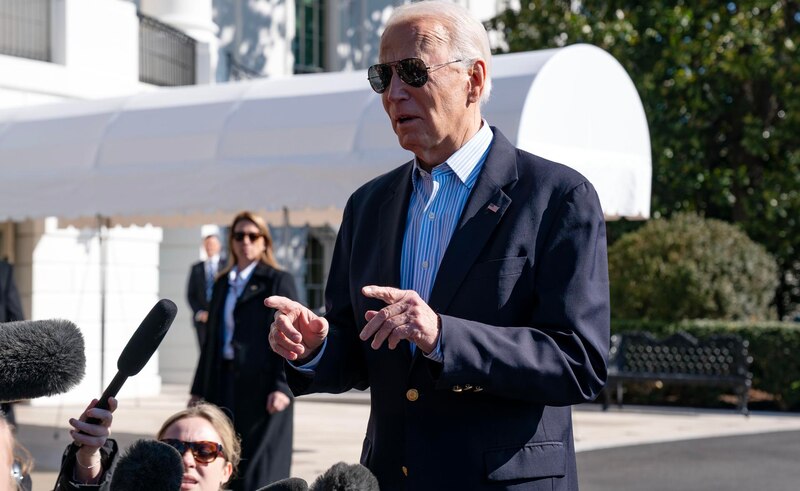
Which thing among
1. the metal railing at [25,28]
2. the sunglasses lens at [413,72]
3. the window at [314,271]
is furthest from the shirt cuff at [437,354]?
the window at [314,271]

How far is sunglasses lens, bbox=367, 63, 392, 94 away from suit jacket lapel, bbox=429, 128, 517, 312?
0.97 ft

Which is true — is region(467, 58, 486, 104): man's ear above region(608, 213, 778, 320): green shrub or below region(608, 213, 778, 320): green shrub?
above

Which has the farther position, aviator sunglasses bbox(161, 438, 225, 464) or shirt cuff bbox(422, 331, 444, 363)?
aviator sunglasses bbox(161, 438, 225, 464)

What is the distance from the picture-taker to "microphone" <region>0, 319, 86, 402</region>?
1.90 meters

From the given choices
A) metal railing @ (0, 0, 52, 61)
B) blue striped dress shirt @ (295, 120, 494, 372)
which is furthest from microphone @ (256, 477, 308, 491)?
metal railing @ (0, 0, 52, 61)

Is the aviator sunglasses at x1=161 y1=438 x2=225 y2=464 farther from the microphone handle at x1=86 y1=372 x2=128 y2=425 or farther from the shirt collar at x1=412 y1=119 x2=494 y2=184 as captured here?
the microphone handle at x1=86 y1=372 x2=128 y2=425

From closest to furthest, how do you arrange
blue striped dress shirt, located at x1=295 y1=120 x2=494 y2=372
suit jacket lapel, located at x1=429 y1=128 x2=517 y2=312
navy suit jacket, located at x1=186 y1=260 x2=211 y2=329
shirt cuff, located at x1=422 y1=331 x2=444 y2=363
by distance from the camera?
shirt cuff, located at x1=422 y1=331 x2=444 y2=363, suit jacket lapel, located at x1=429 y1=128 x2=517 y2=312, blue striped dress shirt, located at x1=295 y1=120 x2=494 y2=372, navy suit jacket, located at x1=186 y1=260 x2=211 y2=329

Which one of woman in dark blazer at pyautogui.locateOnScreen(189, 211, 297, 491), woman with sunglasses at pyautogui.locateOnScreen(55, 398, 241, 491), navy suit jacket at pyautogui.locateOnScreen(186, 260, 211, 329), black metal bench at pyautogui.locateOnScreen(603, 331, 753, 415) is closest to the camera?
woman with sunglasses at pyautogui.locateOnScreen(55, 398, 241, 491)

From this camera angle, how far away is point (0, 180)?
11727 mm

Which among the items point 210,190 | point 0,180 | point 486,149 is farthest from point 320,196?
point 486,149

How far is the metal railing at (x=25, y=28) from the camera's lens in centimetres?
1677

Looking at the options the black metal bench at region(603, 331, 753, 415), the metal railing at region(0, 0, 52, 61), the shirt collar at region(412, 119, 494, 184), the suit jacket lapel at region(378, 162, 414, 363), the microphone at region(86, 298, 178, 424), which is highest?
the metal railing at region(0, 0, 52, 61)

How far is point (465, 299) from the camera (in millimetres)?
3047

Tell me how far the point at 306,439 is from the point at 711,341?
6.51 meters
